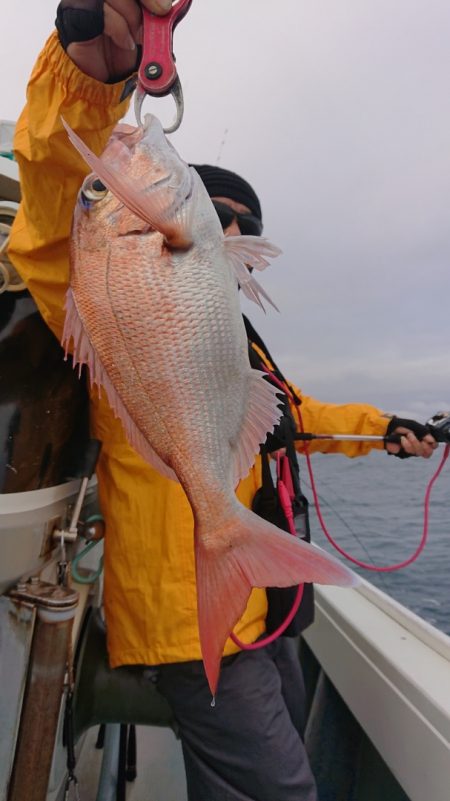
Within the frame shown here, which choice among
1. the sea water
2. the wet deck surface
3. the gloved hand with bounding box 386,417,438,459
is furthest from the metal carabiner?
the wet deck surface

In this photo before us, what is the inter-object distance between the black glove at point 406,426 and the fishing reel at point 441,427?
20 millimetres

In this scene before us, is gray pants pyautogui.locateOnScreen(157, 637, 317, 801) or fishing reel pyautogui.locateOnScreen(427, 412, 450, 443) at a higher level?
fishing reel pyautogui.locateOnScreen(427, 412, 450, 443)

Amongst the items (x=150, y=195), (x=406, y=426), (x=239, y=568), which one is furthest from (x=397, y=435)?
(x=150, y=195)

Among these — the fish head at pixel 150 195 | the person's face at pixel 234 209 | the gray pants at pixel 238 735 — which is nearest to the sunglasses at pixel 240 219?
the person's face at pixel 234 209

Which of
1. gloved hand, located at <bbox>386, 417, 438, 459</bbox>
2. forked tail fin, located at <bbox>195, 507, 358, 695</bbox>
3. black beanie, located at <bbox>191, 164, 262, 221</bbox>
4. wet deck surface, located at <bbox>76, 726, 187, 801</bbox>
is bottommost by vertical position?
wet deck surface, located at <bbox>76, 726, 187, 801</bbox>

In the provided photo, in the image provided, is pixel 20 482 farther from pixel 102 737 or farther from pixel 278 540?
pixel 102 737

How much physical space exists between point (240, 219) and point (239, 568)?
4.32ft

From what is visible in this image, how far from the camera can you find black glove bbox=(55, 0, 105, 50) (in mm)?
1049

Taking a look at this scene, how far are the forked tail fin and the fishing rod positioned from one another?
1.16 meters

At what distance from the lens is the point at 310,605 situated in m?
1.85

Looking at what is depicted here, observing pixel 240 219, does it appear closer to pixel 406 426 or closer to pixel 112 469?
pixel 112 469

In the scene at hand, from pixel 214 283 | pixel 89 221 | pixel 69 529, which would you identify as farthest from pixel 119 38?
pixel 69 529

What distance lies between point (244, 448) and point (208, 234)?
1.45 feet

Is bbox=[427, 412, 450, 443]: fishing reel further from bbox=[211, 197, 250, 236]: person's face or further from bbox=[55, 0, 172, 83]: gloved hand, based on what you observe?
bbox=[55, 0, 172, 83]: gloved hand
